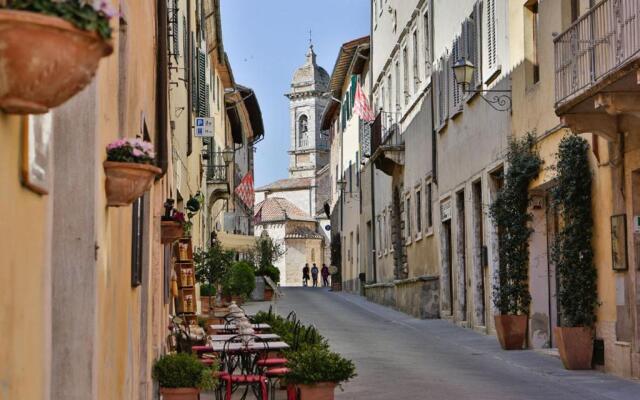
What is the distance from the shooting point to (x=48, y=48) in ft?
11.5

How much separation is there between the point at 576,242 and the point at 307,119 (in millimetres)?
110228

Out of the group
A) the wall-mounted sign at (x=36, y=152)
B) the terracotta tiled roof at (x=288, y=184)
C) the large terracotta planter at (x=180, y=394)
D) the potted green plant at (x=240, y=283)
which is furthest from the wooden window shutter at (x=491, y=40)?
the terracotta tiled roof at (x=288, y=184)

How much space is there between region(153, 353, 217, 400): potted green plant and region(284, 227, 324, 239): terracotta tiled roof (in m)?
81.4

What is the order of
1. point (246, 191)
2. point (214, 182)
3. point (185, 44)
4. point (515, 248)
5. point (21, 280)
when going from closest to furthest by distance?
point (21, 280) → point (515, 248) → point (185, 44) → point (214, 182) → point (246, 191)

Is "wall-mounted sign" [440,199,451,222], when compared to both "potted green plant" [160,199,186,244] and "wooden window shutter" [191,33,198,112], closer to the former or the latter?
"wooden window shutter" [191,33,198,112]

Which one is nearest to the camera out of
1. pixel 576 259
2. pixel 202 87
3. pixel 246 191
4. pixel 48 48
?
pixel 48 48

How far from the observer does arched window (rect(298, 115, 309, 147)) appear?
125 m

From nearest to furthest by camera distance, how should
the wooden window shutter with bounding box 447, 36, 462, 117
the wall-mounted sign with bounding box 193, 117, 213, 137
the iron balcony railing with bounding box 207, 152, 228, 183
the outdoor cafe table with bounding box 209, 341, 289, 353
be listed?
1. the outdoor cafe table with bounding box 209, 341, 289, 353
2. the wooden window shutter with bounding box 447, 36, 462, 117
3. the wall-mounted sign with bounding box 193, 117, 213, 137
4. the iron balcony railing with bounding box 207, 152, 228, 183

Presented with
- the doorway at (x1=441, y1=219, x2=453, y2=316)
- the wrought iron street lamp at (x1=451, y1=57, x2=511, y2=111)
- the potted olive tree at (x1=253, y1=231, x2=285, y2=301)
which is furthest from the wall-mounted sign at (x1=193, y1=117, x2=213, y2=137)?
the potted olive tree at (x1=253, y1=231, x2=285, y2=301)

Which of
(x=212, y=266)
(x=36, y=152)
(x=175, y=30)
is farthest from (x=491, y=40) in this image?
(x=36, y=152)

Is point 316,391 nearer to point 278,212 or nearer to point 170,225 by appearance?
point 170,225

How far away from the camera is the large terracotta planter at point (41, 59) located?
343 centimetres

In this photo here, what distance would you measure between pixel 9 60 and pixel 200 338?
11.8 meters

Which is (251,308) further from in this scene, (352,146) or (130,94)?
(130,94)
